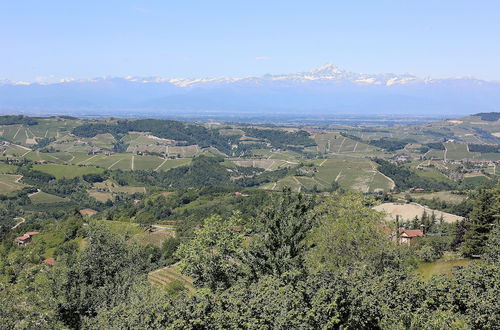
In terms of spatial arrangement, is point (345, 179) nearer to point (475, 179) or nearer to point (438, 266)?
point (475, 179)

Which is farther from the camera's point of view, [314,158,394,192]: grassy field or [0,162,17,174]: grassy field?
[0,162,17,174]: grassy field

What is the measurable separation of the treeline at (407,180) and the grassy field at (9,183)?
143277 millimetres

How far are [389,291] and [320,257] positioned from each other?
9.98 meters

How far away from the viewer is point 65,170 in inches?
7082

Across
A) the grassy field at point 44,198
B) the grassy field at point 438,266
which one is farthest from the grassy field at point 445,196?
the grassy field at point 44,198

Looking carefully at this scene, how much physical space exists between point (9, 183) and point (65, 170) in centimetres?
2885

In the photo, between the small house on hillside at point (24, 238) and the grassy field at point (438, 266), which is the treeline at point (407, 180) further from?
the small house on hillside at point (24, 238)

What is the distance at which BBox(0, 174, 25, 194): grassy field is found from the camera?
146 metres

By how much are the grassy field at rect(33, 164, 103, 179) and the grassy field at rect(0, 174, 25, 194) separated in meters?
15.5

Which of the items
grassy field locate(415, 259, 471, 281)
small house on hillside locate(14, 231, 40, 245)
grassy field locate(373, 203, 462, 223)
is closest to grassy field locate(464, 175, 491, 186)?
grassy field locate(373, 203, 462, 223)

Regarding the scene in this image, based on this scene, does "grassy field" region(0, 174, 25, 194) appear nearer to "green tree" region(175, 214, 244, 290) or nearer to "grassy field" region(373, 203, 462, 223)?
"grassy field" region(373, 203, 462, 223)

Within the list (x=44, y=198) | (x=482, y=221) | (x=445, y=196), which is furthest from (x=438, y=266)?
(x=44, y=198)

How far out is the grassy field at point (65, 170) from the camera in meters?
176

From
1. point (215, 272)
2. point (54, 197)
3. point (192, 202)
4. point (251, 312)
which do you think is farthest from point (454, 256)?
point (54, 197)
